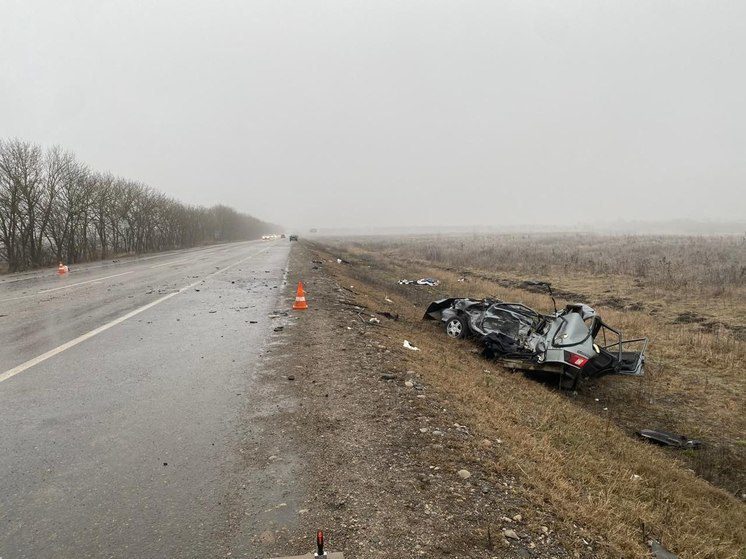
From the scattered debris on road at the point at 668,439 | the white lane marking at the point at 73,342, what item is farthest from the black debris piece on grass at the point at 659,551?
the white lane marking at the point at 73,342

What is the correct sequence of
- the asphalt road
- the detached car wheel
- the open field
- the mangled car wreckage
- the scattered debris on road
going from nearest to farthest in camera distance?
the asphalt road < the open field < the scattered debris on road < the mangled car wreckage < the detached car wheel

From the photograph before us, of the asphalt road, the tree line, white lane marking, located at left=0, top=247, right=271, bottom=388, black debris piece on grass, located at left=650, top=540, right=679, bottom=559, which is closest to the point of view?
the asphalt road

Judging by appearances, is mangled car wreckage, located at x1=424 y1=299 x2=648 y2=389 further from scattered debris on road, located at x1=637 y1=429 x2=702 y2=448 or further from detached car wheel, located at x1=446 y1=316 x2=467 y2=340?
scattered debris on road, located at x1=637 y1=429 x2=702 y2=448

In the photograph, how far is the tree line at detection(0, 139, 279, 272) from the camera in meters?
27.8

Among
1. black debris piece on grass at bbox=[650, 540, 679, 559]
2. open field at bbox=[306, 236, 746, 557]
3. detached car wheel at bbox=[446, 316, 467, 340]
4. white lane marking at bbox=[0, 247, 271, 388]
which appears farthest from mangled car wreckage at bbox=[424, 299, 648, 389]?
white lane marking at bbox=[0, 247, 271, 388]

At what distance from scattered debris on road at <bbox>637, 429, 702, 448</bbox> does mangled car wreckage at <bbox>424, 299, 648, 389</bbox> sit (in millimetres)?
1183

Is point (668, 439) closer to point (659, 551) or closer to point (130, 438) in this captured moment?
point (659, 551)

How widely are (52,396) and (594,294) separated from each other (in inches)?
722

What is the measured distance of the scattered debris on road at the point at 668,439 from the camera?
6184 mm

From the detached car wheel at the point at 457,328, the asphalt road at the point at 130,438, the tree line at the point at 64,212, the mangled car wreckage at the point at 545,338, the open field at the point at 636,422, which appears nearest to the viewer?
the asphalt road at the point at 130,438

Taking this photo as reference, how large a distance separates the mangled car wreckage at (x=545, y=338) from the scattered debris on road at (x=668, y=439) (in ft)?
3.88

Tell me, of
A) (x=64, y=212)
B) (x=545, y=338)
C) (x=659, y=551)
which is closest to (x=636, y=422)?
Answer: (x=545, y=338)

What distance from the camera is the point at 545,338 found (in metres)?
8.02

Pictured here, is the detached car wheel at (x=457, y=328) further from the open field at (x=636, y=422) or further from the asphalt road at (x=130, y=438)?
the asphalt road at (x=130, y=438)
